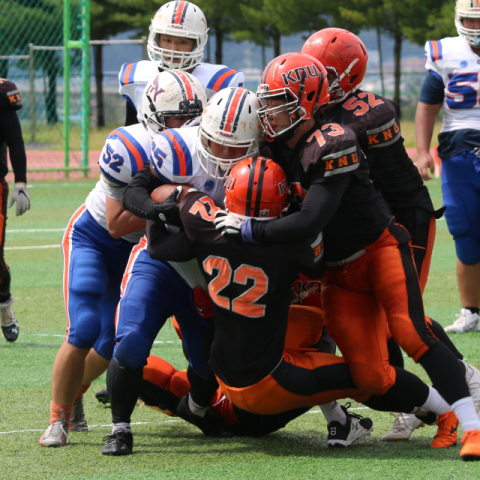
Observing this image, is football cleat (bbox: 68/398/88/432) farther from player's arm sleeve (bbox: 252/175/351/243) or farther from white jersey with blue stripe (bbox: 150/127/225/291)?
player's arm sleeve (bbox: 252/175/351/243)

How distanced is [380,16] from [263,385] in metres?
23.0

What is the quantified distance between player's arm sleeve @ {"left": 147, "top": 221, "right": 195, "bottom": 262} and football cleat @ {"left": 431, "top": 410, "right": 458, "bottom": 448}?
1219mm

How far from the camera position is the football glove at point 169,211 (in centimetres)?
325

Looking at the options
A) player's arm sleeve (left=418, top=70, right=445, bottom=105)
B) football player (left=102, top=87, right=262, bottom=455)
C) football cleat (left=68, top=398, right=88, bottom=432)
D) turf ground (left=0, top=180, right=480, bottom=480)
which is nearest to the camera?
turf ground (left=0, top=180, right=480, bottom=480)

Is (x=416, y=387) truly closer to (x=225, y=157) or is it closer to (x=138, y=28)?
(x=225, y=157)

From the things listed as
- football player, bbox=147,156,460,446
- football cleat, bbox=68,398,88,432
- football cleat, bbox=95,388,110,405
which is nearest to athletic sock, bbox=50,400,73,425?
football cleat, bbox=68,398,88,432

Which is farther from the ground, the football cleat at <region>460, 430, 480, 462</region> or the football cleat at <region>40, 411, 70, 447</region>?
the football cleat at <region>460, 430, 480, 462</region>

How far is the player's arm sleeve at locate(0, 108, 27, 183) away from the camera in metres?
5.79

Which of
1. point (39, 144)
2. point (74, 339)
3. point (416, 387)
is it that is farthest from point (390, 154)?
point (39, 144)

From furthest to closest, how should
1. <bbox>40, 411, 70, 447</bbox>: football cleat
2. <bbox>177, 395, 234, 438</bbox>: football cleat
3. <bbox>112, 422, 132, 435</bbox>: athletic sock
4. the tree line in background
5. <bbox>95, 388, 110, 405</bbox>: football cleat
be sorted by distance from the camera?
the tree line in background → <bbox>95, 388, 110, 405</bbox>: football cleat → <bbox>177, 395, 234, 438</bbox>: football cleat → <bbox>40, 411, 70, 447</bbox>: football cleat → <bbox>112, 422, 132, 435</bbox>: athletic sock

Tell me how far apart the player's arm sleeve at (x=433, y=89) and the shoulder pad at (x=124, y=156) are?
2.55m

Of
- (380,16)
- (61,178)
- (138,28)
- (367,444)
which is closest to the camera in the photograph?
(367,444)

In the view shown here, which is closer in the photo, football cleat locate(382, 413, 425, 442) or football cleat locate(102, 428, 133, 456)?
football cleat locate(102, 428, 133, 456)

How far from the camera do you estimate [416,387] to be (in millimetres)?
3379
